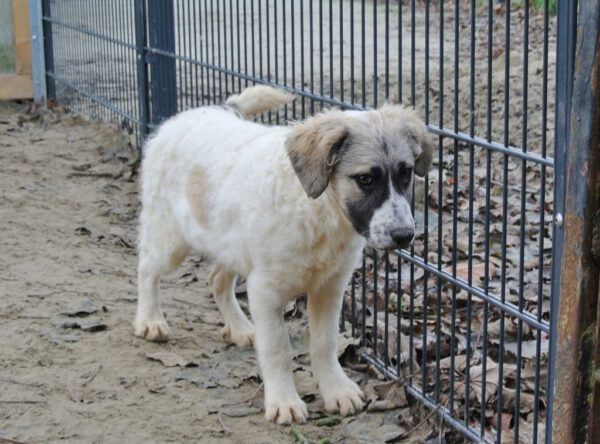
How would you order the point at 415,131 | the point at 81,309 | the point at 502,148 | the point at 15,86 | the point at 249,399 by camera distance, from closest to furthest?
the point at 502,148
the point at 415,131
the point at 249,399
the point at 81,309
the point at 15,86

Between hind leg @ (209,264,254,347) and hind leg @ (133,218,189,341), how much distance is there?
234 millimetres

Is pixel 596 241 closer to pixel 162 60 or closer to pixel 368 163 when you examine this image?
pixel 368 163

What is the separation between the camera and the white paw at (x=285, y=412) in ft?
16.0

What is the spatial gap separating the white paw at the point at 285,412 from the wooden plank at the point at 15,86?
7591 millimetres

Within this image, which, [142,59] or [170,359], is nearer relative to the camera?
[170,359]

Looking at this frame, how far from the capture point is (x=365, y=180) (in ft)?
14.5

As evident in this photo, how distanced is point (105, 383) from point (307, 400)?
0.94 metres

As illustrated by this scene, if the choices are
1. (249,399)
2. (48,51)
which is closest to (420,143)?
(249,399)

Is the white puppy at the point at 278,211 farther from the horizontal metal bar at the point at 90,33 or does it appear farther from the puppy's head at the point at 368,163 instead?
the horizontal metal bar at the point at 90,33

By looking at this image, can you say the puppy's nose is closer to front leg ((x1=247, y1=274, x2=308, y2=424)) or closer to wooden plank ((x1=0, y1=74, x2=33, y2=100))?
front leg ((x1=247, y1=274, x2=308, y2=424))

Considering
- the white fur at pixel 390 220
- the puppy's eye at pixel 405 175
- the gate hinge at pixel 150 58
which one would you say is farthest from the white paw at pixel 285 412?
the gate hinge at pixel 150 58

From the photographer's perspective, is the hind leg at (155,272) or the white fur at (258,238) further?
the hind leg at (155,272)

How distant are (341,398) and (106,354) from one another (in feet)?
4.11

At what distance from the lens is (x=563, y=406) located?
328cm
